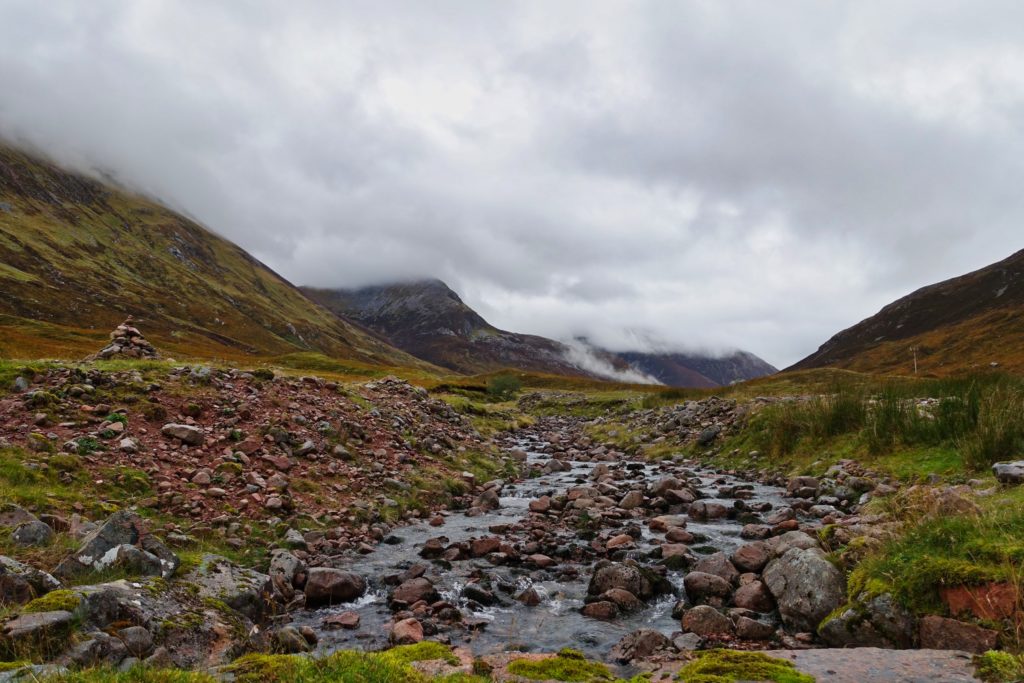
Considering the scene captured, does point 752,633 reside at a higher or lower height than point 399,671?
lower

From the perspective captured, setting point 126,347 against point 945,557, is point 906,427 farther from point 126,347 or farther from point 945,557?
point 126,347

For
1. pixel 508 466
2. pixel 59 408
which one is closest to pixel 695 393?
pixel 508 466

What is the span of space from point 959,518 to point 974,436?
8.45m

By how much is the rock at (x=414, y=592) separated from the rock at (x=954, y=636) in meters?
7.31

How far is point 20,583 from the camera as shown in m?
6.36

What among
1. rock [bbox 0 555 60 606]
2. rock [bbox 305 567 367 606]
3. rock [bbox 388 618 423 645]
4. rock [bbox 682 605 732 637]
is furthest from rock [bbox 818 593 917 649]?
rock [bbox 0 555 60 606]

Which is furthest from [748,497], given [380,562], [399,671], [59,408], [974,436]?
[59,408]

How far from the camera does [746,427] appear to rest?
26.1 m

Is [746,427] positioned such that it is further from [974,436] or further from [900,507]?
[900,507]

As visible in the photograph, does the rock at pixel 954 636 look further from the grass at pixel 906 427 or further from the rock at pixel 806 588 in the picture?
the grass at pixel 906 427

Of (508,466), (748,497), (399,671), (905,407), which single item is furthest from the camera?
(508,466)

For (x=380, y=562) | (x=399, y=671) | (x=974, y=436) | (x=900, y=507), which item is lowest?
(x=380, y=562)

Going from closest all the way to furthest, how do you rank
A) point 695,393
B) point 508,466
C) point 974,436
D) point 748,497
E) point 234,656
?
point 234,656
point 974,436
point 748,497
point 508,466
point 695,393

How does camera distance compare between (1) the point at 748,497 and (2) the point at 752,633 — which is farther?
(1) the point at 748,497
